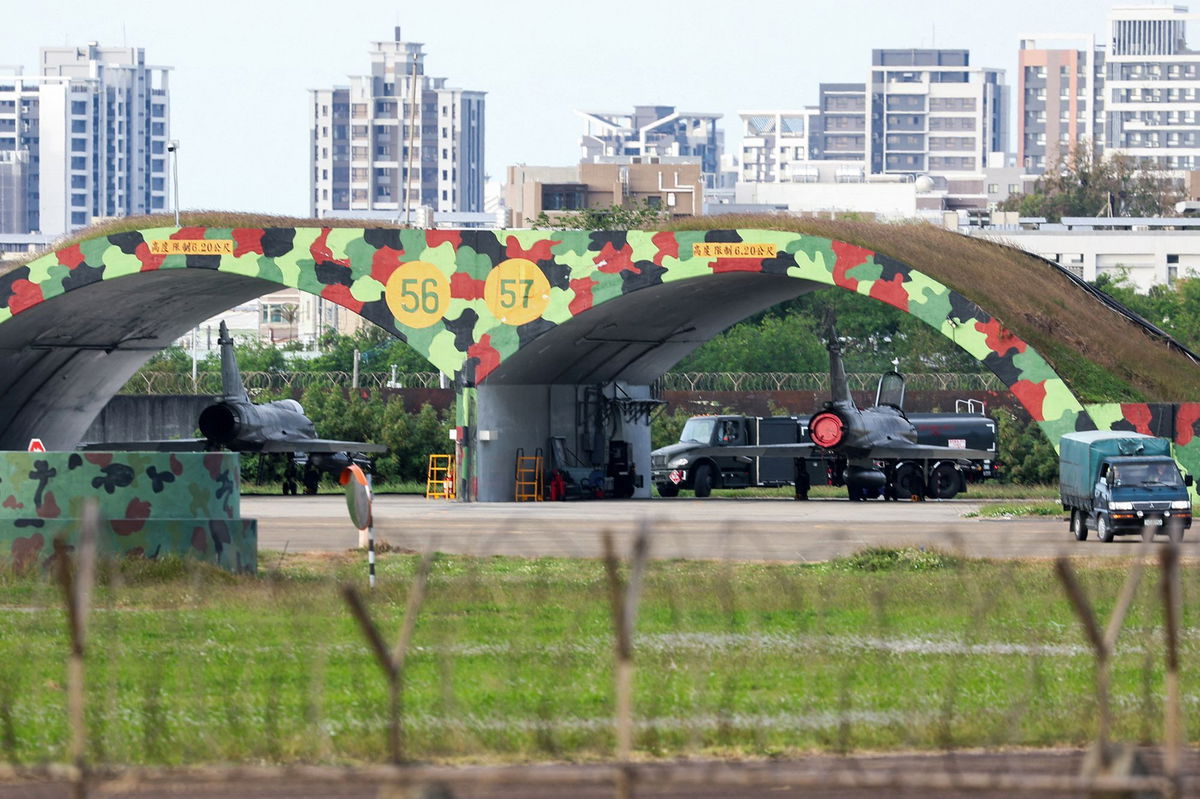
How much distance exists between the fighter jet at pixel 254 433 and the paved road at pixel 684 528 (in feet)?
12.2

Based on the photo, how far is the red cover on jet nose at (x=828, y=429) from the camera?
166ft

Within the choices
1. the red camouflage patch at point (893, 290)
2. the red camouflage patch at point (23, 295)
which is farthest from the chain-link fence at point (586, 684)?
the red camouflage patch at point (23, 295)

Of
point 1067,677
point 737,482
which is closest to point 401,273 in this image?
point 737,482

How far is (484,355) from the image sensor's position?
46.7 metres

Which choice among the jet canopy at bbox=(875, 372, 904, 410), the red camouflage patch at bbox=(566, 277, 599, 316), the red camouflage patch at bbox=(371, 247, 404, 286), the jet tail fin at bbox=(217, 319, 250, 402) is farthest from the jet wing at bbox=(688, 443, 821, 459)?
the jet tail fin at bbox=(217, 319, 250, 402)

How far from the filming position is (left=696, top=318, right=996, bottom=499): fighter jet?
50.8 m

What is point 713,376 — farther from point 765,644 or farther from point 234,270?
point 765,644

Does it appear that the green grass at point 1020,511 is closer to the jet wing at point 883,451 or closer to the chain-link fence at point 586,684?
the jet wing at point 883,451

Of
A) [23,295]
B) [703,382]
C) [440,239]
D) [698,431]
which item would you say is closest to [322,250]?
[440,239]

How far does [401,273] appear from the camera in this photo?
154ft

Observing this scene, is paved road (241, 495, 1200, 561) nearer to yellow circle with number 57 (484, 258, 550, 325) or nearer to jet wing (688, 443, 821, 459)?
jet wing (688, 443, 821, 459)

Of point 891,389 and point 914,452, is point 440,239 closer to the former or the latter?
point 914,452

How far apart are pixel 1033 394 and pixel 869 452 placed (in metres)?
10.4

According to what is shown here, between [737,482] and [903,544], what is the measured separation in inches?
1103
